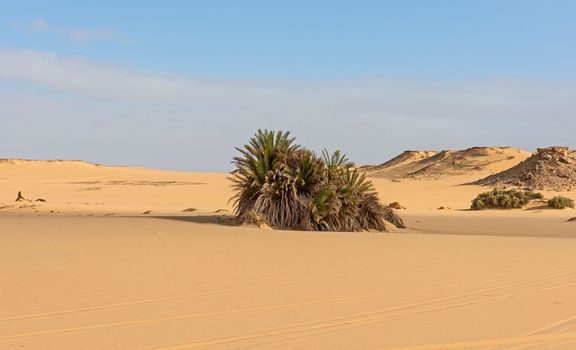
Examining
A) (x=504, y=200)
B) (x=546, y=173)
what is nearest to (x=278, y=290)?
(x=504, y=200)

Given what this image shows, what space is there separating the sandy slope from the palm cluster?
89.3 inches

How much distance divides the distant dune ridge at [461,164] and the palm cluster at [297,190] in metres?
50.7

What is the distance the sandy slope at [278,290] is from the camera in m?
4.89

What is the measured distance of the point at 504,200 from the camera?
2789 centimetres

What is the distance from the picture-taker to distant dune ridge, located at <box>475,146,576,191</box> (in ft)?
132

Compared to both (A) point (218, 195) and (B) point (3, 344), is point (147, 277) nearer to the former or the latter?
(B) point (3, 344)

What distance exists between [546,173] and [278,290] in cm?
3927

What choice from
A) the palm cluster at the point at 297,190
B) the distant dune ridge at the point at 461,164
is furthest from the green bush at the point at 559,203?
the distant dune ridge at the point at 461,164

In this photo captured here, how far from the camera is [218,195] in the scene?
3844 centimetres

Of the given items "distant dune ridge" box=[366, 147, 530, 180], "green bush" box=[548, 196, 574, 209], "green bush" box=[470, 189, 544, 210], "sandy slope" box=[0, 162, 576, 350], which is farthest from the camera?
"distant dune ridge" box=[366, 147, 530, 180]

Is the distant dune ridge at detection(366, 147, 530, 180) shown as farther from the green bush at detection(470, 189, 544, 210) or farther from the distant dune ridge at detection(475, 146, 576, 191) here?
the green bush at detection(470, 189, 544, 210)

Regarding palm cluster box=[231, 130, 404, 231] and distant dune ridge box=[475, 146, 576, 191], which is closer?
palm cluster box=[231, 130, 404, 231]

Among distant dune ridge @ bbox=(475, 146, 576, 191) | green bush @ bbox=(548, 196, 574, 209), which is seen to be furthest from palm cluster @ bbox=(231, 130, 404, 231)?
distant dune ridge @ bbox=(475, 146, 576, 191)

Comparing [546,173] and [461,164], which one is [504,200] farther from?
[461,164]
